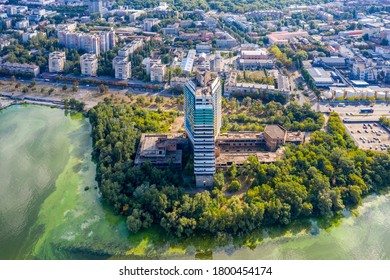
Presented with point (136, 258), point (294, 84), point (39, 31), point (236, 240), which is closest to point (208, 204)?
point (236, 240)

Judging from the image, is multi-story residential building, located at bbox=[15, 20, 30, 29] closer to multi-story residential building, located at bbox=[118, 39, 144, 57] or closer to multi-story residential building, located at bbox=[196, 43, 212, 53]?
multi-story residential building, located at bbox=[118, 39, 144, 57]

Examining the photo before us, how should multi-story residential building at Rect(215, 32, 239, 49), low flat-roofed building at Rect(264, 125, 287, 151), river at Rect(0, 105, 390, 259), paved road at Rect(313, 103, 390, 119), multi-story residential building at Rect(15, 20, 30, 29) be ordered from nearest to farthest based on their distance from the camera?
river at Rect(0, 105, 390, 259) → low flat-roofed building at Rect(264, 125, 287, 151) → paved road at Rect(313, 103, 390, 119) → multi-story residential building at Rect(215, 32, 239, 49) → multi-story residential building at Rect(15, 20, 30, 29)

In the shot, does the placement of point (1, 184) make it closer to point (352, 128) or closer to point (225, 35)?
point (352, 128)

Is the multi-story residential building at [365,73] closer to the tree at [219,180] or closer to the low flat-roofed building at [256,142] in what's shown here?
the low flat-roofed building at [256,142]

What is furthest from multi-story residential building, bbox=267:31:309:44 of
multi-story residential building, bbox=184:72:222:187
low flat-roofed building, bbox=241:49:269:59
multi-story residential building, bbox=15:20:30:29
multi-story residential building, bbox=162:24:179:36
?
multi-story residential building, bbox=15:20:30:29

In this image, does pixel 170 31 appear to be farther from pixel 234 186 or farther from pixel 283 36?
pixel 234 186

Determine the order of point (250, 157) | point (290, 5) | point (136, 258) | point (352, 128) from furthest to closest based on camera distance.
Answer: point (290, 5) → point (352, 128) → point (250, 157) → point (136, 258)
